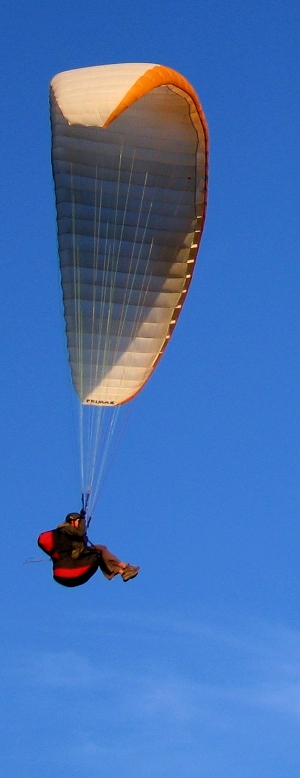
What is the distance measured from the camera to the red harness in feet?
103

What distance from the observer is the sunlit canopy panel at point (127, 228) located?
109 feet

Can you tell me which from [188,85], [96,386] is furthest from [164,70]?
[96,386]

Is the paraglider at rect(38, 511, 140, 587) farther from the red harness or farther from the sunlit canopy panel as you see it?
the sunlit canopy panel

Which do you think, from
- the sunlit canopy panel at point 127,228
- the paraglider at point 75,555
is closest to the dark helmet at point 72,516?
the paraglider at point 75,555

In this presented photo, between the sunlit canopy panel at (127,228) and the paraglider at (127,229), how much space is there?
0.05 feet

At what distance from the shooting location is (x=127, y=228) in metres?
34.2

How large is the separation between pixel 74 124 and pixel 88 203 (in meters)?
2.34

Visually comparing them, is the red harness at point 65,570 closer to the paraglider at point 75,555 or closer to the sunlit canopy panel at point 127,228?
the paraglider at point 75,555

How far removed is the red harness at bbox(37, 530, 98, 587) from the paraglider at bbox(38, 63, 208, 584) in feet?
11.0

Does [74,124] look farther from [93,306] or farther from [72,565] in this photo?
[72,565]

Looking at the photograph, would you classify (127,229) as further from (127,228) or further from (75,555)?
(75,555)

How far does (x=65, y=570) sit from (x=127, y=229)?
225 inches

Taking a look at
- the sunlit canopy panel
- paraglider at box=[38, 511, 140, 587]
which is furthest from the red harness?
the sunlit canopy panel

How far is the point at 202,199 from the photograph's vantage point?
1335 inches
